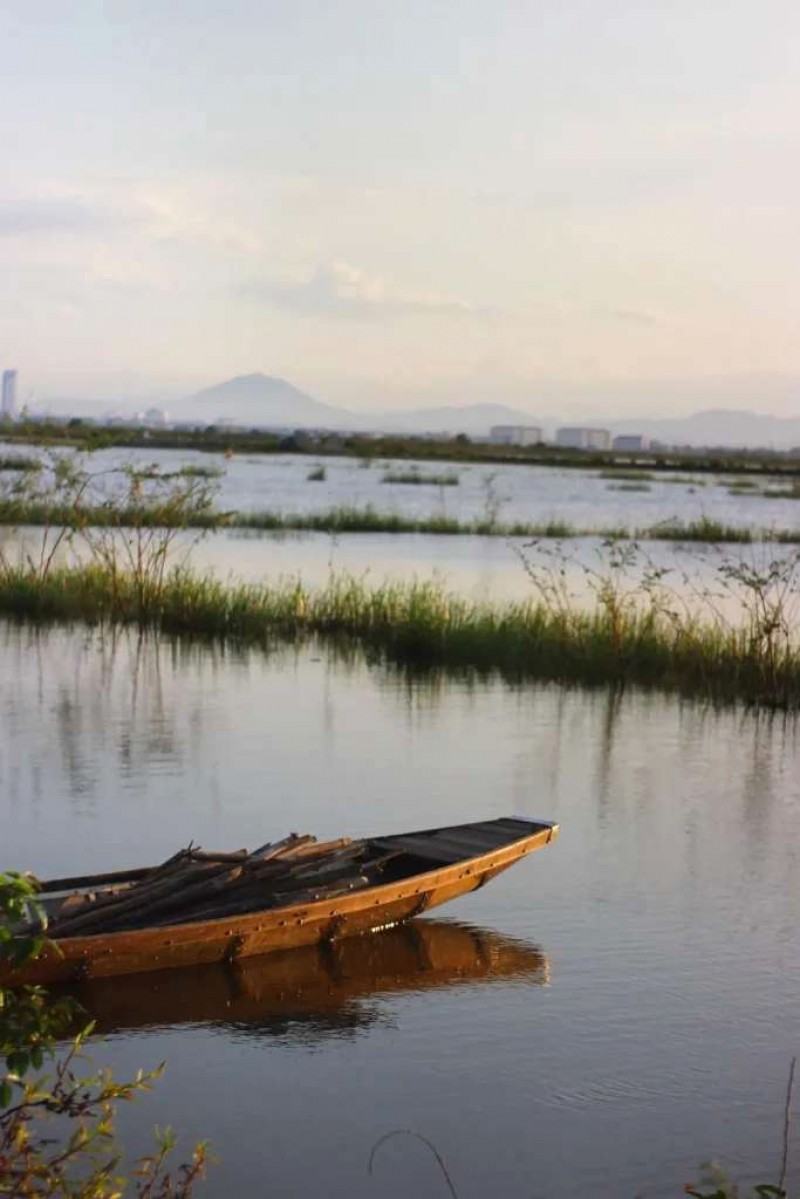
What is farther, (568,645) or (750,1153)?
(568,645)

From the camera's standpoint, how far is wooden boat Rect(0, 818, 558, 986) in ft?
21.7

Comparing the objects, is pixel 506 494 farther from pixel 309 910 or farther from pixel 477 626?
pixel 309 910

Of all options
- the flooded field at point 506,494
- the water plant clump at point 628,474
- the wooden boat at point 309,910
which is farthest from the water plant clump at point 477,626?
the water plant clump at point 628,474

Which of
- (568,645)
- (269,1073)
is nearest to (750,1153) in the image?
(269,1073)

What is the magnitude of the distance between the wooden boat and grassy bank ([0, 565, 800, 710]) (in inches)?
273

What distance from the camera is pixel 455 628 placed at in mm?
16469

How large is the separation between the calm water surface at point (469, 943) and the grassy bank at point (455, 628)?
2.39 feet

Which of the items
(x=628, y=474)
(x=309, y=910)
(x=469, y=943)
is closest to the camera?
(x=309, y=910)

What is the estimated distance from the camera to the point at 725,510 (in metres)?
43.2

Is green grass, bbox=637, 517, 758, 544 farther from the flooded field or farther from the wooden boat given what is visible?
the wooden boat

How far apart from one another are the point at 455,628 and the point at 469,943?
8639 mm

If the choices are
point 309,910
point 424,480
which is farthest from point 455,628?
point 424,480

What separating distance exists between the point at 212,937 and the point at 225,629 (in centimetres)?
1056

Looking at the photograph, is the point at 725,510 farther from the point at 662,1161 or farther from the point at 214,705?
the point at 662,1161
